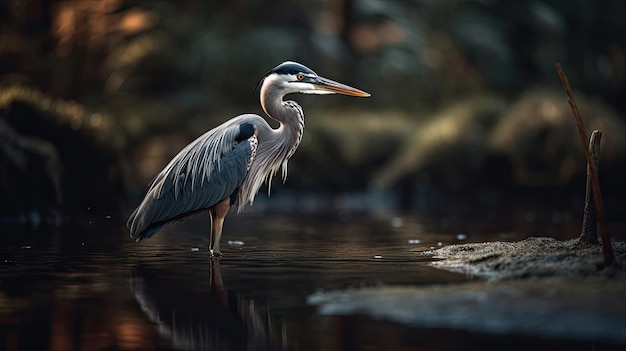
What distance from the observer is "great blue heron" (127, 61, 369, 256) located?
35.5 ft

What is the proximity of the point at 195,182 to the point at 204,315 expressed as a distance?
13.4ft

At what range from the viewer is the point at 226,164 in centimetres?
1102

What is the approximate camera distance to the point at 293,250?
11.1 meters

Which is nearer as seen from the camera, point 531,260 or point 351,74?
point 531,260

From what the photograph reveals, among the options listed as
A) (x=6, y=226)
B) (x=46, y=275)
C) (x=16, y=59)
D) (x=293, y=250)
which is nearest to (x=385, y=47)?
(x=16, y=59)

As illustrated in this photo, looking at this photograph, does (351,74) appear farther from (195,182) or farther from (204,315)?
(204,315)

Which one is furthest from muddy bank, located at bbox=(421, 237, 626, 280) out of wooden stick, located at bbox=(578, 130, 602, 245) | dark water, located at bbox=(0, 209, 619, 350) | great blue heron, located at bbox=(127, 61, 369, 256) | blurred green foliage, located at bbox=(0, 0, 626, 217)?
blurred green foliage, located at bbox=(0, 0, 626, 217)

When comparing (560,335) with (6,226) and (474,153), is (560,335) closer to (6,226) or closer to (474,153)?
(6,226)

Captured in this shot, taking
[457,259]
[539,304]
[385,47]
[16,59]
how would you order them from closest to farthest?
[539,304] < [457,259] < [16,59] < [385,47]

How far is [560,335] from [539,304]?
20.8 inches

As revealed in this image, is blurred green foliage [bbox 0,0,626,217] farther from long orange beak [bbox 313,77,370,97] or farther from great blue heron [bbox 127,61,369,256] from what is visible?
long orange beak [bbox 313,77,370,97]

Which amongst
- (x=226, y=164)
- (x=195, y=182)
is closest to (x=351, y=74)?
(x=226, y=164)

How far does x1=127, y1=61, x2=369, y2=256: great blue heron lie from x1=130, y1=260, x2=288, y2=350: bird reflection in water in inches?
76.0

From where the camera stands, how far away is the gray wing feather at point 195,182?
10797 mm
